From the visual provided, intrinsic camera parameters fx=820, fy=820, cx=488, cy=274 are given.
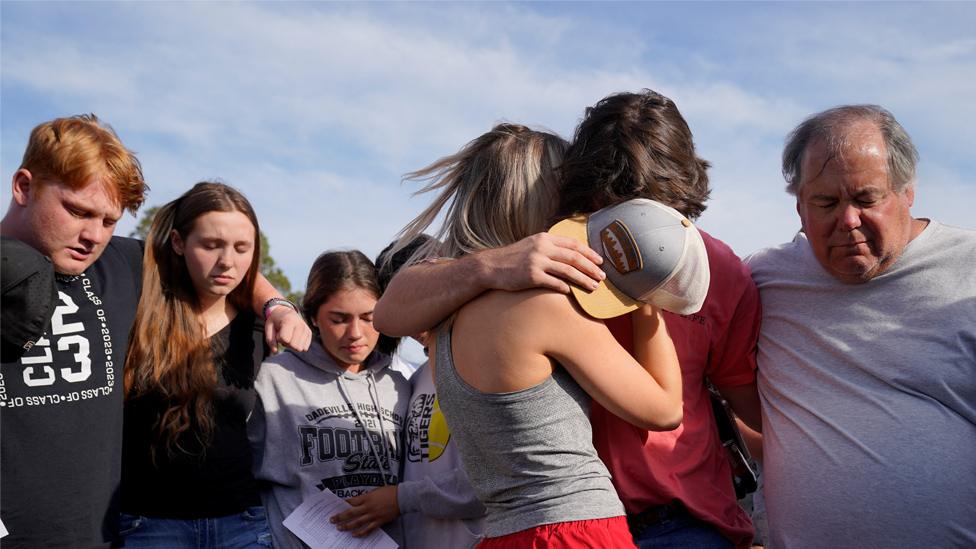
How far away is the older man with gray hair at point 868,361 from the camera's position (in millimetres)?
2455

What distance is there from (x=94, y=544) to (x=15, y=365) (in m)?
Result: 0.66

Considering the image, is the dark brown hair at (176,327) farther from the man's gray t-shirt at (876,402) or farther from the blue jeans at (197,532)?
the man's gray t-shirt at (876,402)

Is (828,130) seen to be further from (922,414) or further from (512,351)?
(512,351)

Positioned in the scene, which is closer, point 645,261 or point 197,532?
point 645,261

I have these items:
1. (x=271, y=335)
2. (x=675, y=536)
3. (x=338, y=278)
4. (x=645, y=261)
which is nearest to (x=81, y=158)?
(x=271, y=335)

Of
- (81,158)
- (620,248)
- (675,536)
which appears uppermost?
(81,158)

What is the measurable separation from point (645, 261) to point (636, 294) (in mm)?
99

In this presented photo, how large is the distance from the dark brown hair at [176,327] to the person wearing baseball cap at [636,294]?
128cm

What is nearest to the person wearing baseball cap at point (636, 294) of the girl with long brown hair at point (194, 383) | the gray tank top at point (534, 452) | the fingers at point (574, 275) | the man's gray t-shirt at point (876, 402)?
the fingers at point (574, 275)

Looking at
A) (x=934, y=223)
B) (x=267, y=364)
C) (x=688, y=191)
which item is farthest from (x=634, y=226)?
(x=267, y=364)

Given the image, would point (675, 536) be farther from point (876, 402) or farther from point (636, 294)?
point (876, 402)

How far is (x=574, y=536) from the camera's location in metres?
1.85

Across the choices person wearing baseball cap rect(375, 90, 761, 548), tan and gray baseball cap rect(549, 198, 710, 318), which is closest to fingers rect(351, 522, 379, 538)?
person wearing baseball cap rect(375, 90, 761, 548)

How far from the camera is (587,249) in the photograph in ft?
6.39
